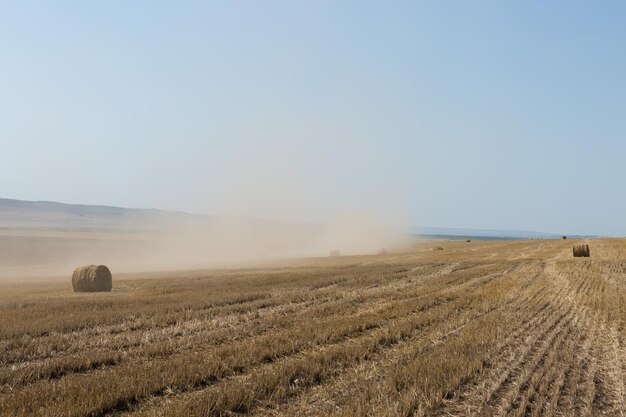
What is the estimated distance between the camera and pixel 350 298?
1558cm

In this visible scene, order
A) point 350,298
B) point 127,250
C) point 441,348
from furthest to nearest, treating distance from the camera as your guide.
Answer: point 127,250 → point 350,298 → point 441,348

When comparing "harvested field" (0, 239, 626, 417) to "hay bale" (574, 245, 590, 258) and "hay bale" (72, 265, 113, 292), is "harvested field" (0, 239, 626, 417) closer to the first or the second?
"hay bale" (72, 265, 113, 292)

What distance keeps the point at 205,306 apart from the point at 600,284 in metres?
14.8

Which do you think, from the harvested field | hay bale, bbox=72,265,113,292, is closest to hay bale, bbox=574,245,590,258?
the harvested field

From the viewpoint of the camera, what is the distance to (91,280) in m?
22.5

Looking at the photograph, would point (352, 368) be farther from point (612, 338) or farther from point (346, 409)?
point (612, 338)

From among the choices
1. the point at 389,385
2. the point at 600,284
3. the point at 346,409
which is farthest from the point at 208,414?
the point at 600,284

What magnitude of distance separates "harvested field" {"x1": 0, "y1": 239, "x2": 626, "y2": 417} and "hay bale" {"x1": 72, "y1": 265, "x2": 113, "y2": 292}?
261 inches

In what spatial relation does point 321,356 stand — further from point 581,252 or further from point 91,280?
point 581,252

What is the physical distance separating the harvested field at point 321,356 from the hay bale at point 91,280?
6630 millimetres

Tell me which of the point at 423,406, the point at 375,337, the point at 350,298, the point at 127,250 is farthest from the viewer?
the point at 127,250

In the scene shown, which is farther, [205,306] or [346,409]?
[205,306]

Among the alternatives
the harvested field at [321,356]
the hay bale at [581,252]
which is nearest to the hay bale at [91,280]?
the harvested field at [321,356]

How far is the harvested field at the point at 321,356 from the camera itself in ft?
20.0
